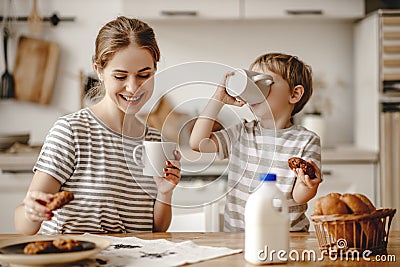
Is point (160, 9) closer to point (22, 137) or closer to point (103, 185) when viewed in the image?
point (22, 137)

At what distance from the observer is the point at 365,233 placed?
52.2 inches

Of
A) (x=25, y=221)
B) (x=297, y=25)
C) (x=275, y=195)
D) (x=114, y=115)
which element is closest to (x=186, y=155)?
(x=114, y=115)

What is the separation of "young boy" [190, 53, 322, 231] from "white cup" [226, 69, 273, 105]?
5cm

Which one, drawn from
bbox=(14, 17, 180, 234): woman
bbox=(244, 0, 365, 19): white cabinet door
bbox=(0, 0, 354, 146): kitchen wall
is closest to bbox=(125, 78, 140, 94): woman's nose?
bbox=(14, 17, 180, 234): woman

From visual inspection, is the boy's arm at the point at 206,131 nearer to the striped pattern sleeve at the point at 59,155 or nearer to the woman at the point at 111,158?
the woman at the point at 111,158

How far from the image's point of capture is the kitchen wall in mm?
3742

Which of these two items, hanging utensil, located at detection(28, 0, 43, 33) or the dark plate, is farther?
hanging utensil, located at detection(28, 0, 43, 33)

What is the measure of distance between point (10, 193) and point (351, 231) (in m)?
2.29

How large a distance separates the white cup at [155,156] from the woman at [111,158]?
0.13 ft

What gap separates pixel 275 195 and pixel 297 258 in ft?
0.54

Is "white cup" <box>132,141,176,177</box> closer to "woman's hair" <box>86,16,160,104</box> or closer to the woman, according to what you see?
the woman

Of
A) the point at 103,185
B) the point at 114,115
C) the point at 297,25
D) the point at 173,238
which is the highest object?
the point at 297,25

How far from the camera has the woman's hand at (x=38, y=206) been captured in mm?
1297

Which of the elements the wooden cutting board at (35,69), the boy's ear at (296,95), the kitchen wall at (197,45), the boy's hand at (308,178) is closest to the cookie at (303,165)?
the boy's hand at (308,178)
